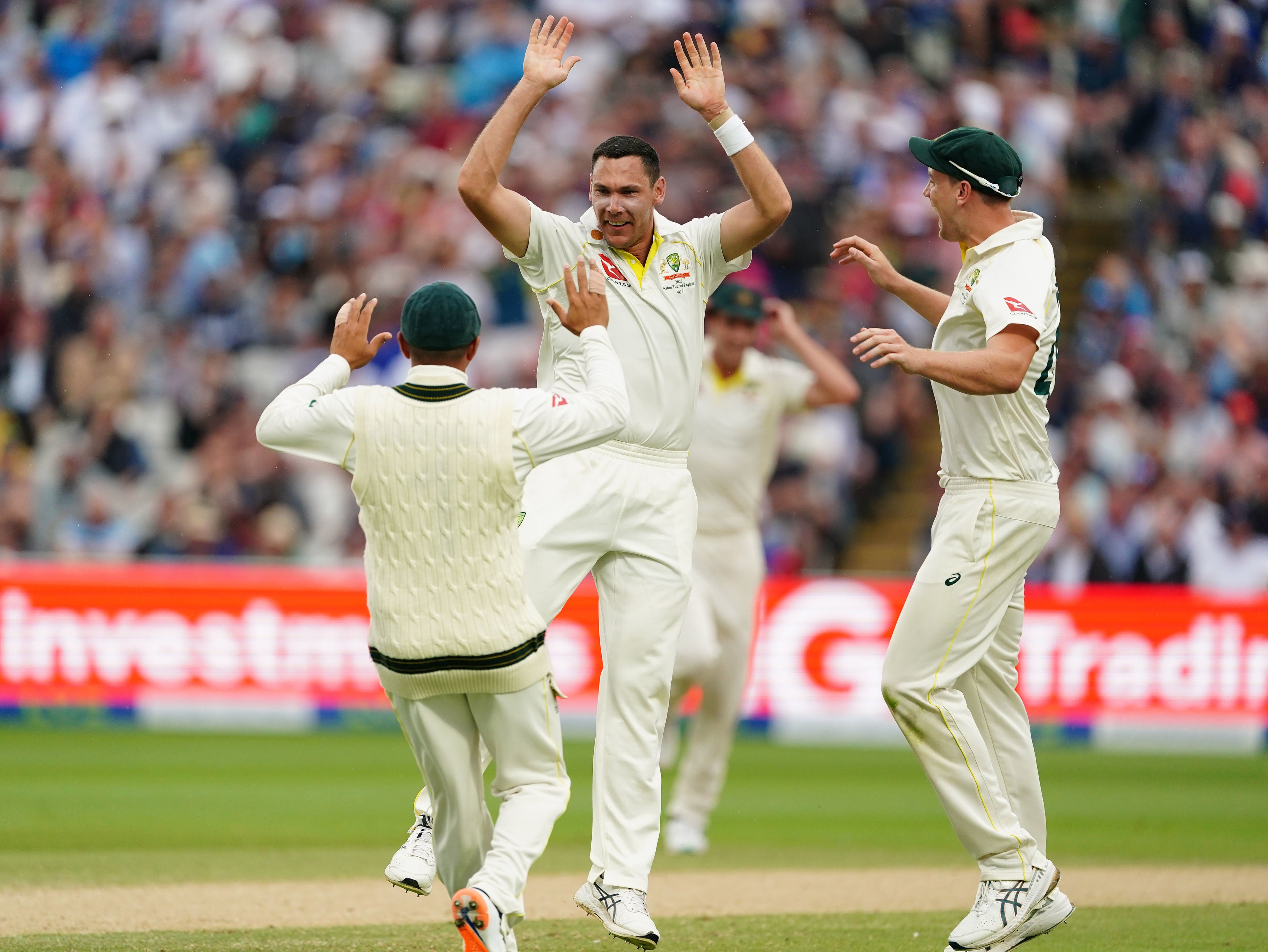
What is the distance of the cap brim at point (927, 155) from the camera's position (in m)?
6.48

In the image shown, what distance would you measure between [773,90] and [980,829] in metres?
14.8

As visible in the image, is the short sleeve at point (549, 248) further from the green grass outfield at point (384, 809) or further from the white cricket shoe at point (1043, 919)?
the green grass outfield at point (384, 809)

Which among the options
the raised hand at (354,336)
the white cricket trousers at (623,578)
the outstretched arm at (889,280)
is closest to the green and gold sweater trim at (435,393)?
the raised hand at (354,336)

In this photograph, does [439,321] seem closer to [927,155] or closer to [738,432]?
[927,155]

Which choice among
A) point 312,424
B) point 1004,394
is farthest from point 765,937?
point 312,424

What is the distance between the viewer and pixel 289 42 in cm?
2038

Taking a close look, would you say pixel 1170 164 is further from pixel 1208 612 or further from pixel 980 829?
A: pixel 980 829

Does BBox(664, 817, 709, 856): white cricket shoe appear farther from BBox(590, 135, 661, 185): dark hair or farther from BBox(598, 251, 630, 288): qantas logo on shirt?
BBox(590, 135, 661, 185): dark hair

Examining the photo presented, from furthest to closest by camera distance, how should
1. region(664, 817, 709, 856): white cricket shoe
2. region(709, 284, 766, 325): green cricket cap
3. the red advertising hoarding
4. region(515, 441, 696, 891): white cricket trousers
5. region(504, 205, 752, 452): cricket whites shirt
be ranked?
the red advertising hoarding < region(709, 284, 766, 325): green cricket cap < region(664, 817, 709, 856): white cricket shoe < region(504, 205, 752, 452): cricket whites shirt < region(515, 441, 696, 891): white cricket trousers

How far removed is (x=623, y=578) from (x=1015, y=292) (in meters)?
1.76

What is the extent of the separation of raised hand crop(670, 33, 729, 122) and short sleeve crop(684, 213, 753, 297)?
39cm

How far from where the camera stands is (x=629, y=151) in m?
6.52

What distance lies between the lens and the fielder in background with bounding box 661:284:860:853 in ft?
32.2

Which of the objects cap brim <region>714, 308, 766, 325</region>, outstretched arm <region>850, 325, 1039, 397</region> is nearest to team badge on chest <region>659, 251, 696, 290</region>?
outstretched arm <region>850, 325, 1039, 397</region>
